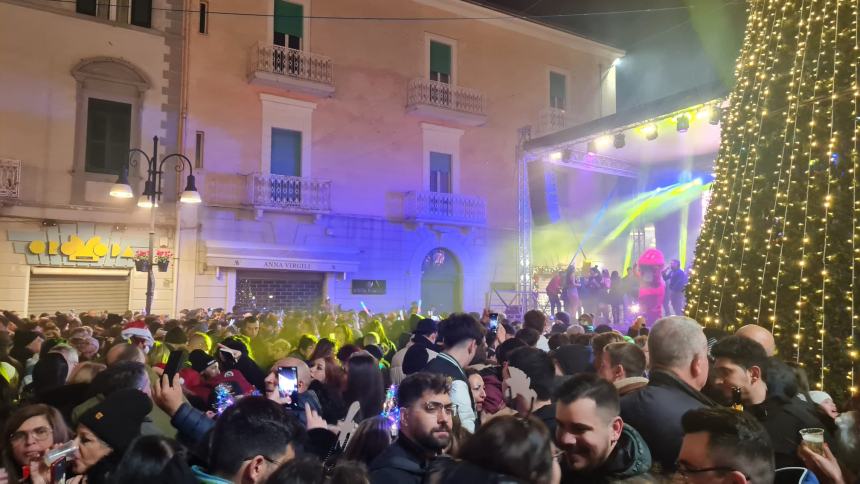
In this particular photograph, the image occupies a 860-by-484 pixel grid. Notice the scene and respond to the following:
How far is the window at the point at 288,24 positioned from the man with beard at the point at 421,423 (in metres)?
16.5

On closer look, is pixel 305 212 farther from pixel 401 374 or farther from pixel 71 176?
pixel 401 374

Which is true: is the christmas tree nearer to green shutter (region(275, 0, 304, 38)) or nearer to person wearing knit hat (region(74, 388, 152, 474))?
person wearing knit hat (region(74, 388, 152, 474))

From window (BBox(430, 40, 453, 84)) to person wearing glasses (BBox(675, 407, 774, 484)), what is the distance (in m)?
19.6

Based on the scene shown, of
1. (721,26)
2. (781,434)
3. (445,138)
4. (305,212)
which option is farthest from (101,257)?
(721,26)

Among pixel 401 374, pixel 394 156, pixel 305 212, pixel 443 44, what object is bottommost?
pixel 401 374

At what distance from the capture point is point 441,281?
20.7 m

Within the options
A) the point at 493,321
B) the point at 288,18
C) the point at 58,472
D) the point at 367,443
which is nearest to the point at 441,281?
the point at 288,18

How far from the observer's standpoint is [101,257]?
15117mm

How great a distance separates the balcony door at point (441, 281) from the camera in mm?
20344

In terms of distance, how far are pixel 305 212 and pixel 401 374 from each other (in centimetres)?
1238

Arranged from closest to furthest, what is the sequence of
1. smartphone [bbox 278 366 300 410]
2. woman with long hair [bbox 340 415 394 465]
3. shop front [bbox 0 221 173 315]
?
woman with long hair [bbox 340 415 394 465], smartphone [bbox 278 366 300 410], shop front [bbox 0 221 173 315]

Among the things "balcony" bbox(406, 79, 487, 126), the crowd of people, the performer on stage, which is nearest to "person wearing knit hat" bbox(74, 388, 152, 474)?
the crowd of people

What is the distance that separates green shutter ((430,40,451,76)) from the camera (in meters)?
20.8

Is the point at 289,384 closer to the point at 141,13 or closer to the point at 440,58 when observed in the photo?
the point at 141,13
